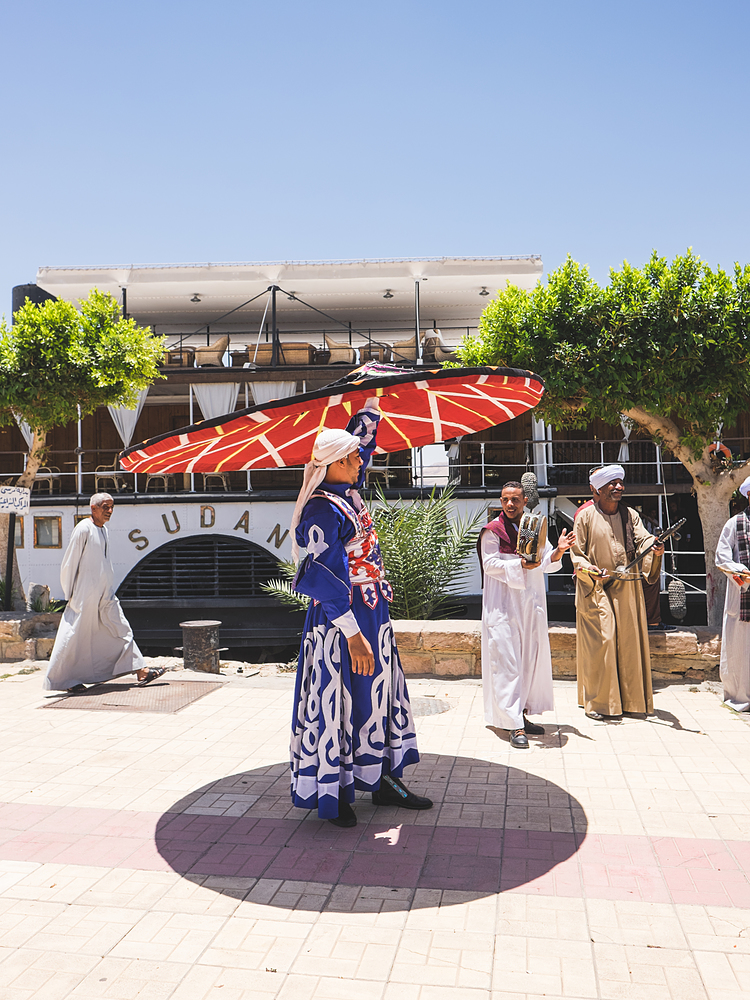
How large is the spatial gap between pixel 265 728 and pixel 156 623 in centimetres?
835

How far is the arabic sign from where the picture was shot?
8570 mm

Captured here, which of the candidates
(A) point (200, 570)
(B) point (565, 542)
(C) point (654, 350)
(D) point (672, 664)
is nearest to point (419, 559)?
(D) point (672, 664)

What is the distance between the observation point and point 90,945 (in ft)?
8.26

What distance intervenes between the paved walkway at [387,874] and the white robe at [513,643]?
0.28m

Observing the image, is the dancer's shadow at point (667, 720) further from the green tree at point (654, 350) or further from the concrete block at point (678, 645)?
the green tree at point (654, 350)

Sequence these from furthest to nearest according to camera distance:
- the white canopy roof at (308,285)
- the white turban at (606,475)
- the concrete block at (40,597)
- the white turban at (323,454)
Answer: the white canopy roof at (308,285)
the concrete block at (40,597)
the white turban at (606,475)
the white turban at (323,454)

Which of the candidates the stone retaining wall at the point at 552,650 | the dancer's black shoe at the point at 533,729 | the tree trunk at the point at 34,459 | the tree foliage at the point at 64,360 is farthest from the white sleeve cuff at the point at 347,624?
the tree trunk at the point at 34,459

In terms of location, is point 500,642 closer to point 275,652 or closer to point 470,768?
point 470,768

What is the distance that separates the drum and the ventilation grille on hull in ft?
28.5

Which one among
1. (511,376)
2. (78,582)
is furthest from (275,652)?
(511,376)

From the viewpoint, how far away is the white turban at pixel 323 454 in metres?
3.38

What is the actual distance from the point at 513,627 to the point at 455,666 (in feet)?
6.83

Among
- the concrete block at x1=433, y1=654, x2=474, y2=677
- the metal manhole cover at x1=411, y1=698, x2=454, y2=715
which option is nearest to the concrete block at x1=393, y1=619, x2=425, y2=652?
the concrete block at x1=433, y1=654, x2=474, y2=677

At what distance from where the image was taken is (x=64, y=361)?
863cm
